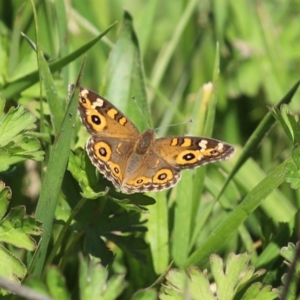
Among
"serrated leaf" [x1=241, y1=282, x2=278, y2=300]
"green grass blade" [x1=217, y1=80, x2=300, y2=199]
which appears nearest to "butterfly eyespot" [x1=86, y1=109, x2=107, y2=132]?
"green grass blade" [x1=217, y1=80, x2=300, y2=199]

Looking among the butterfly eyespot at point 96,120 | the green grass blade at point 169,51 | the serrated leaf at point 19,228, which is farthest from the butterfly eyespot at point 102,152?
the green grass blade at point 169,51

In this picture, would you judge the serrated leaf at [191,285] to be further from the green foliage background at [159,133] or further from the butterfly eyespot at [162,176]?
the butterfly eyespot at [162,176]

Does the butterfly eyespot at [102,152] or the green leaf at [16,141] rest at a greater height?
the green leaf at [16,141]

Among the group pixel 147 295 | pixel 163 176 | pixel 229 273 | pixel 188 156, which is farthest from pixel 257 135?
pixel 147 295

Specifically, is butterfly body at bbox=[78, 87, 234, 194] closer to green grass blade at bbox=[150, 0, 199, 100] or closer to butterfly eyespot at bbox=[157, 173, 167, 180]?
butterfly eyespot at bbox=[157, 173, 167, 180]

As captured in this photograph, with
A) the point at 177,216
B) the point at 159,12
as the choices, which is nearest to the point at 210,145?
the point at 177,216

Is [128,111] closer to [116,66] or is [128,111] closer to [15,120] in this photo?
[116,66]
